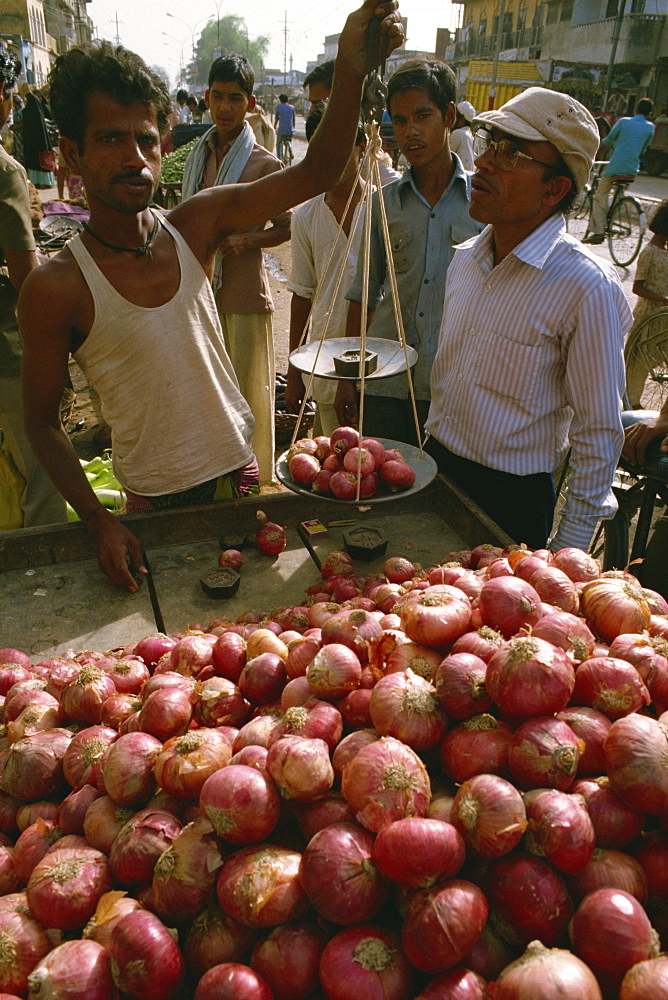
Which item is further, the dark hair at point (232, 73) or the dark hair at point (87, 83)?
the dark hair at point (232, 73)

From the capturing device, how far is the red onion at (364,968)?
30.9 inches

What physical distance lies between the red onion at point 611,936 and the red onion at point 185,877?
48 cm

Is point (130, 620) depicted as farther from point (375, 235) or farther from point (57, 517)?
point (375, 235)

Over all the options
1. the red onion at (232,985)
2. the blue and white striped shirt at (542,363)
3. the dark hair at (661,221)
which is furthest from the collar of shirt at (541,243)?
the dark hair at (661,221)

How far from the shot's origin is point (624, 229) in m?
10.4

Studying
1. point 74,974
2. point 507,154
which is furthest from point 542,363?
point 74,974

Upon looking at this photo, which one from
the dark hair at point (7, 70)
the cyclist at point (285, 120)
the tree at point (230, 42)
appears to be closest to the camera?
the dark hair at point (7, 70)

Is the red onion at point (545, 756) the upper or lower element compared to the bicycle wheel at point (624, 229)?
upper

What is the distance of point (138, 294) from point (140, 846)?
1540 millimetres

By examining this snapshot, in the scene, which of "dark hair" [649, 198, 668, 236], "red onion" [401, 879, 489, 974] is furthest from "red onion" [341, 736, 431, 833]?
"dark hair" [649, 198, 668, 236]

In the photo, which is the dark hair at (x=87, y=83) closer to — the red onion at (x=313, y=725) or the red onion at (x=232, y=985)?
the red onion at (x=313, y=725)

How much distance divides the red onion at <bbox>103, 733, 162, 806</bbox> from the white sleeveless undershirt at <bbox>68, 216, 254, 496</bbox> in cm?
121

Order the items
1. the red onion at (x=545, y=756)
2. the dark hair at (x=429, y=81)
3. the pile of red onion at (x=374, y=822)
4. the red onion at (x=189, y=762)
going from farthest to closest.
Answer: the dark hair at (x=429, y=81), the red onion at (x=189, y=762), the red onion at (x=545, y=756), the pile of red onion at (x=374, y=822)

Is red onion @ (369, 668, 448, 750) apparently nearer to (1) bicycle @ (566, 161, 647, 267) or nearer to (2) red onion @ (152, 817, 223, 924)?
(2) red onion @ (152, 817, 223, 924)
